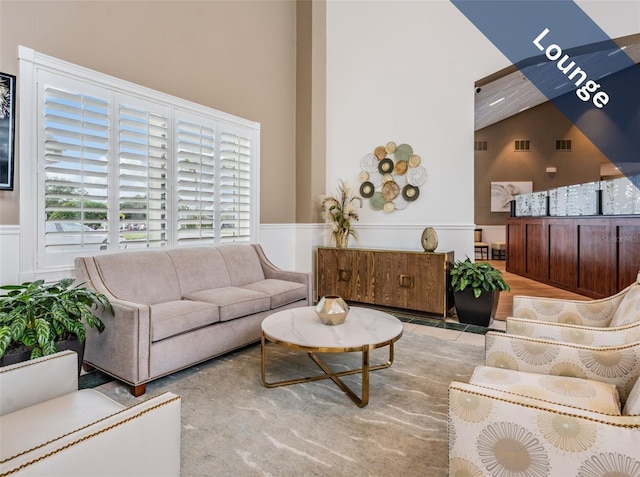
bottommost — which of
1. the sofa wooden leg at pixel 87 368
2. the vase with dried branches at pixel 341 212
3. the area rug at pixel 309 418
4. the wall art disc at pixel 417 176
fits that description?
the area rug at pixel 309 418

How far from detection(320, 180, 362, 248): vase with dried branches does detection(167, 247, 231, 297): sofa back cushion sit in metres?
1.91

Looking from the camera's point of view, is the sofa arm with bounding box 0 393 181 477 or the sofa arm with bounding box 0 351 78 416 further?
the sofa arm with bounding box 0 351 78 416

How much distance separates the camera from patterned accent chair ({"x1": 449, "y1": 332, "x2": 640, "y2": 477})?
1.10 m

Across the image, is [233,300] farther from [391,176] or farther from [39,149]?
[391,176]

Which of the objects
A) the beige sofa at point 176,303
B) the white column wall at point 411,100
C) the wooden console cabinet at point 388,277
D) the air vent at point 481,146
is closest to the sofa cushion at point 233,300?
the beige sofa at point 176,303

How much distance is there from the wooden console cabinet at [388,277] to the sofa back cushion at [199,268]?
5.70 ft

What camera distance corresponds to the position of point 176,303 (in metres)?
3.03

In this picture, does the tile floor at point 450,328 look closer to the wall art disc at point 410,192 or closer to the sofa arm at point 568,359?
the wall art disc at point 410,192

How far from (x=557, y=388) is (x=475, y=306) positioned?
8.88ft

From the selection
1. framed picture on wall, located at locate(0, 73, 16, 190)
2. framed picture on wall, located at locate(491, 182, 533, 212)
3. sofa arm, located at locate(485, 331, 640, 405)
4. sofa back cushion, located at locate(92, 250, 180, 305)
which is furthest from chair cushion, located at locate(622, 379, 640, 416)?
framed picture on wall, located at locate(491, 182, 533, 212)

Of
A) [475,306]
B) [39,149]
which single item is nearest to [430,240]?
[475,306]

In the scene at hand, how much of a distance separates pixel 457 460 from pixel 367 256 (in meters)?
3.61

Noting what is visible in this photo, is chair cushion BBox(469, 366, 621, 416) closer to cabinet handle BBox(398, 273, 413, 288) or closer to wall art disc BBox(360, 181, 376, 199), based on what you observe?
cabinet handle BBox(398, 273, 413, 288)

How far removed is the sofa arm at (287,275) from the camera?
407cm
